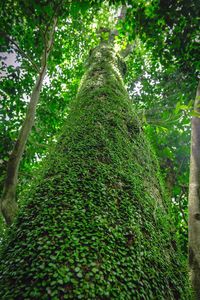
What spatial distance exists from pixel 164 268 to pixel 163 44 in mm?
4075

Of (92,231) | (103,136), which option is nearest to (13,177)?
(103,136)

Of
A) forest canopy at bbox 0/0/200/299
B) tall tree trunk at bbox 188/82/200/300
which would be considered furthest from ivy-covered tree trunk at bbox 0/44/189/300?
tall tree trunk at bbox 188/82/200/300

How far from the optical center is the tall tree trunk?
228 centimetres

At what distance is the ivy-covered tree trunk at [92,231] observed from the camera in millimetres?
1158

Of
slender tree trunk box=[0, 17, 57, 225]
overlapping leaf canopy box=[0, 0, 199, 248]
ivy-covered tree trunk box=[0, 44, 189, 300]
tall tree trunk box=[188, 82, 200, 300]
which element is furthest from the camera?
overlapping leaf canopy box=[0, 0, 199, 248]

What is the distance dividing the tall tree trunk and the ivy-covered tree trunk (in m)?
0.44

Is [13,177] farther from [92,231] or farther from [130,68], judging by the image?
[130,68]

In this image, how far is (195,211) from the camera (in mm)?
2795

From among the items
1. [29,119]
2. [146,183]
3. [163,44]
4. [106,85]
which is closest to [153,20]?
[163,44]

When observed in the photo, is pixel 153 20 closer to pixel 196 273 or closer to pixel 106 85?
pixel 106 85

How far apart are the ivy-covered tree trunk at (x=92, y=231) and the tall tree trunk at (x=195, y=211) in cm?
44

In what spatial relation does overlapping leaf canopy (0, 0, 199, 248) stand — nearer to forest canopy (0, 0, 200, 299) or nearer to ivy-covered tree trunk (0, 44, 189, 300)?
forest canopy (0, 0, 200, 299)

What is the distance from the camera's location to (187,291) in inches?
68.9

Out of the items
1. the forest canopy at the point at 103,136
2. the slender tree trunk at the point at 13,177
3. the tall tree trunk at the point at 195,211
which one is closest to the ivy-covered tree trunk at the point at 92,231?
the forest canopy at the point at 103,136
